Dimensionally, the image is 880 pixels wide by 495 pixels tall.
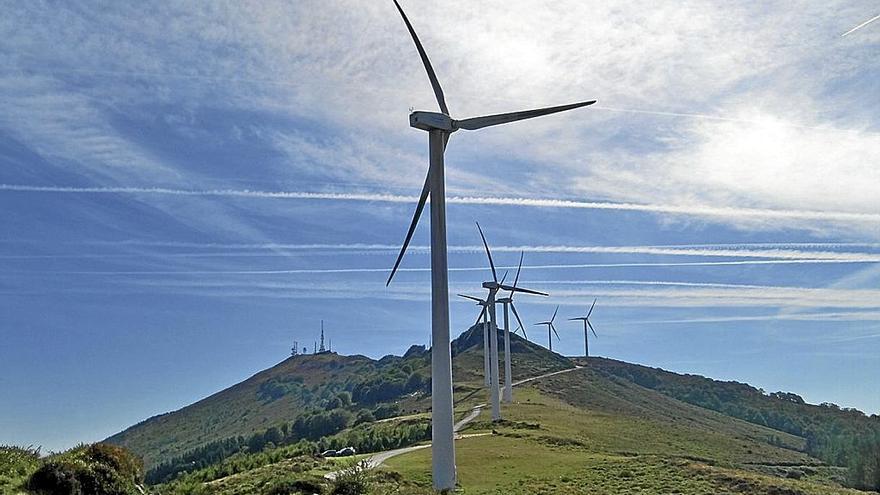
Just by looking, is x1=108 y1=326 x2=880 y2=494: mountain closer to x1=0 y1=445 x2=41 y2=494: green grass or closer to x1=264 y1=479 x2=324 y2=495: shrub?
x1=264 y1=479 x2=324 y2=495: shrub

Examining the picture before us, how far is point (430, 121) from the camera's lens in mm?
41031

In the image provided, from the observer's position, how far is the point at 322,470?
40500 millimetres

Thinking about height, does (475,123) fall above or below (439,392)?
above

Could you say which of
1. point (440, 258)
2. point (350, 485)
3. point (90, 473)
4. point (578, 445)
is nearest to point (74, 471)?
point (90, 473)

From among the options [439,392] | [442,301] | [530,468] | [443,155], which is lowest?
[530,468]

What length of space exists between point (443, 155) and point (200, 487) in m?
21.0

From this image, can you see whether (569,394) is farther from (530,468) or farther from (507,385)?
(530,468)

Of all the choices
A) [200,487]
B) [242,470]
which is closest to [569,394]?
[242,470]

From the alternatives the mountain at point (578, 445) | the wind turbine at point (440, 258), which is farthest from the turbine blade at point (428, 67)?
the mountain at point (578, 445)

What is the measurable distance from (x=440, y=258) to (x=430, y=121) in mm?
7993

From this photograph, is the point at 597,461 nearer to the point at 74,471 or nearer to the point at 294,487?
the point at 294,487

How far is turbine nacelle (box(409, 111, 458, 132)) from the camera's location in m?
40.8

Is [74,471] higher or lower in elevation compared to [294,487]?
higher

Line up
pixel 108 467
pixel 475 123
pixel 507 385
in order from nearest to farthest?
pixel 108 467 → pixel 475 123 → pixel 507 385
